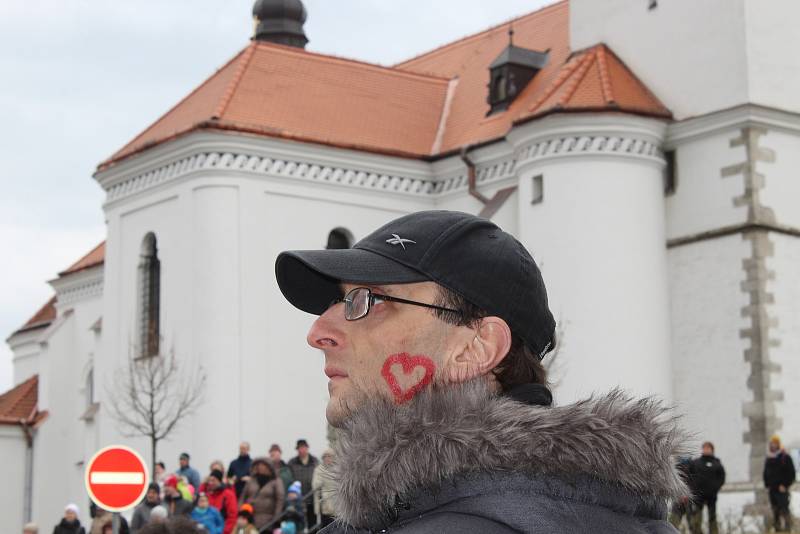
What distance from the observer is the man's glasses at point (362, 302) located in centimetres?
290

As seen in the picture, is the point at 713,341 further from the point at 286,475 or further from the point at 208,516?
the point at 208,516

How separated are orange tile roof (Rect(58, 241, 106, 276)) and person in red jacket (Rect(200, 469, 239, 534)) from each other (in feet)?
70.4

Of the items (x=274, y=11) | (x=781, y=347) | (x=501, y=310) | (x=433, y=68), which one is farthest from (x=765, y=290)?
(x=501, y=310)

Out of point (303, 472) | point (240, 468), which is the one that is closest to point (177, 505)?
point (303, 472)

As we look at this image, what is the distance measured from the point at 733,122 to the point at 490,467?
2695 cm

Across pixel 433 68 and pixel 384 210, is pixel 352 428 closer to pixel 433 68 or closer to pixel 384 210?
pixel 384 210

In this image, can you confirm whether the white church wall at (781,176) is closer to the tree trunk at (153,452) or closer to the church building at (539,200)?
the church building at (539,200)

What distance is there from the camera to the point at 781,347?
28.1m

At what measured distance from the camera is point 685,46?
29.7 metres

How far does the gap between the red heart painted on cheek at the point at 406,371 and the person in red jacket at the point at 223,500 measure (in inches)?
703

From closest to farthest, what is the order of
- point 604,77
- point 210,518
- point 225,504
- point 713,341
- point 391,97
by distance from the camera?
point 210,518 → point 225,504 → point 713,341 → point 604,77 → point 391,97

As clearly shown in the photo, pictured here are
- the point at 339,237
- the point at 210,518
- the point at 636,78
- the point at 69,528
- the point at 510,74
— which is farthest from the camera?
the point at 510,74

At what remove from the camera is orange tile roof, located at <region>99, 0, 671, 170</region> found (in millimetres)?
30375

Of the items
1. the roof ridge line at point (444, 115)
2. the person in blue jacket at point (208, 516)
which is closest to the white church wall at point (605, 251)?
the roof ridge line at point (444, 115)
